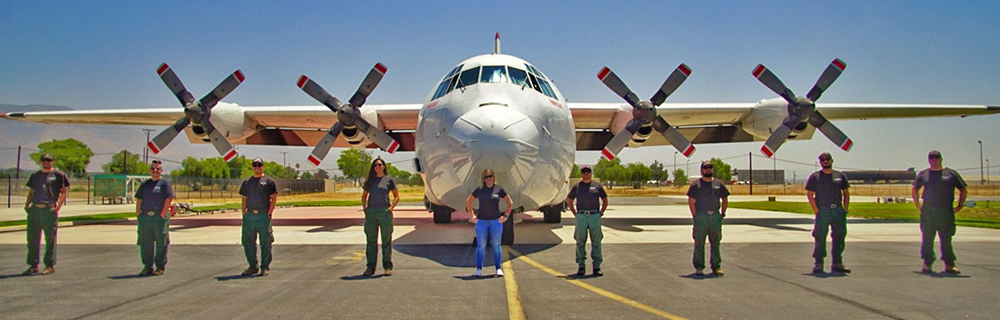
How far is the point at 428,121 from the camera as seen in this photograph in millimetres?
9727

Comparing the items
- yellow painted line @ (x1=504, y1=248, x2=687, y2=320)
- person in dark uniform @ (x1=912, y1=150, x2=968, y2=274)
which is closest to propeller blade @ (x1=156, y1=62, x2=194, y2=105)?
yellow painted line @ (x1=504, y1=248, x2=687, y2=320)

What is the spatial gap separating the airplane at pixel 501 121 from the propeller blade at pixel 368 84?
0.02 metres

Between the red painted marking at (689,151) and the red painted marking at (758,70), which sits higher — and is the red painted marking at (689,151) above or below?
below

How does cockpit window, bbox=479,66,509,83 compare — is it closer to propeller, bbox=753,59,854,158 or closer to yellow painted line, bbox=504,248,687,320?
yellow painted line, bbox=504,248,687,320

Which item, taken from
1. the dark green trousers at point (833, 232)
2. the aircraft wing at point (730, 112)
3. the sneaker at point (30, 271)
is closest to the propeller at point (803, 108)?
the aircraft wing at point (730, 112)

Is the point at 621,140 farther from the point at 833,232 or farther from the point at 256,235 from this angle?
the point at 256,235

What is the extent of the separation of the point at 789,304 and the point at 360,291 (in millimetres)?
4337

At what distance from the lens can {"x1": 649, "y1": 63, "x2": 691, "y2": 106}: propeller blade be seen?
40.8 ft

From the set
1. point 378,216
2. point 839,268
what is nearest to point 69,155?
point 378,216

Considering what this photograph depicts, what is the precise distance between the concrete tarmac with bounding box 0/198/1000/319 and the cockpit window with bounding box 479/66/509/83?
3.08 meters

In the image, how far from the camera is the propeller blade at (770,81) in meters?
13.2

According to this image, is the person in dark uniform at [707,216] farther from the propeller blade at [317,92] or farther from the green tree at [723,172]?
the green tree at [723,172]

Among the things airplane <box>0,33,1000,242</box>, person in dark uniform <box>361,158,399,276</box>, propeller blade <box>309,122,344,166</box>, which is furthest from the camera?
propeller blade <box>309,122,344,166</box>

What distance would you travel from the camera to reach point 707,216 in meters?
7.13
